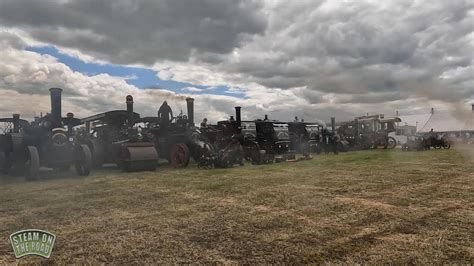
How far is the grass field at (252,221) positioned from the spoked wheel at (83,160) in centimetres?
322

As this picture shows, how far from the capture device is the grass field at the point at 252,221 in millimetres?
4652

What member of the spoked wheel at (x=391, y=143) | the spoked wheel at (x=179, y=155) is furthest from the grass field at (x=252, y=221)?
the spoked wheel at (x=391, y=143)

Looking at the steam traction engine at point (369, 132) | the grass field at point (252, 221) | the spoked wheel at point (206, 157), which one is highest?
the steam traction engine at point (369, 132)

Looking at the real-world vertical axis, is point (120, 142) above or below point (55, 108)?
below

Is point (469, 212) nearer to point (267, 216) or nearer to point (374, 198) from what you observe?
point (374, 198)

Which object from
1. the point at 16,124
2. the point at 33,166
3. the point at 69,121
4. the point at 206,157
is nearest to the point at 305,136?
the point at 206,157

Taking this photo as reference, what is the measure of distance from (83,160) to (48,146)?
1396mm

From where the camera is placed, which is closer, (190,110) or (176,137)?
(176,137)

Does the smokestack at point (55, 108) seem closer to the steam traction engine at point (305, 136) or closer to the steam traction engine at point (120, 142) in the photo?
the steam traction engine at point (120, 142)

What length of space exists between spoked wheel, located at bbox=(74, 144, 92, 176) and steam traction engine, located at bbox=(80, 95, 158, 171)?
2105 mm

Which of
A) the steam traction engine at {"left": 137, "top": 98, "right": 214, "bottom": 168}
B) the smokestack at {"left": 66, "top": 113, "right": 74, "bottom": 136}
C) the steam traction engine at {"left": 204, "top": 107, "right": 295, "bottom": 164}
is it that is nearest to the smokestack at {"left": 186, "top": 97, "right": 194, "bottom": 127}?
the steam traction engine at {"left": 137, "top": 98, "right": 214, "bottom": 168}

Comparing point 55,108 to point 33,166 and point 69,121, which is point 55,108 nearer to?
point 69,121

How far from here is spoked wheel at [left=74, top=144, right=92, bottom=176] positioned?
14.4 m

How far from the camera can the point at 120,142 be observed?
17.7 metres
